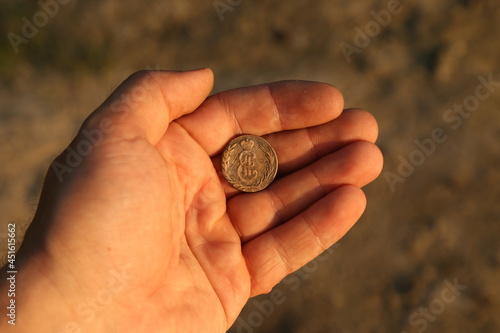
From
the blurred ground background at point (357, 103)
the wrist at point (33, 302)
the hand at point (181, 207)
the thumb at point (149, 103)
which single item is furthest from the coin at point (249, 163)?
the wrist at point (33, 302)

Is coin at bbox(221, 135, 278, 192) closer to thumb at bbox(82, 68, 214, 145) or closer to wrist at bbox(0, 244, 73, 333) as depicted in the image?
thumb at bbox(82, 68, 214, 145)

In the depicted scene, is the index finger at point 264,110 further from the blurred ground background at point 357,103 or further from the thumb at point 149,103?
the blurred ground background at point 357,103

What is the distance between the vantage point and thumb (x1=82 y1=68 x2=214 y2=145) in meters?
2.85

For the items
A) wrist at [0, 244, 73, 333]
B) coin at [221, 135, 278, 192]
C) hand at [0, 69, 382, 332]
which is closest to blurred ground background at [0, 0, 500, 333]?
hand at [0, 69, 382, 332]

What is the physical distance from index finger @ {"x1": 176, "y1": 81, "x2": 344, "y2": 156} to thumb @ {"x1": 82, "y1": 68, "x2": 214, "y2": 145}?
0.70ft

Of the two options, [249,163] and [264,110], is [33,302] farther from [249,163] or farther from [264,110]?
[264,110]

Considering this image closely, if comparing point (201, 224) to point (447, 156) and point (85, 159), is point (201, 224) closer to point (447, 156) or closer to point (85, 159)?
point (85, 159)

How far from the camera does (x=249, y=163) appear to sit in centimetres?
349

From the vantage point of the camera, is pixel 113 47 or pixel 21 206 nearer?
pixel 21 206

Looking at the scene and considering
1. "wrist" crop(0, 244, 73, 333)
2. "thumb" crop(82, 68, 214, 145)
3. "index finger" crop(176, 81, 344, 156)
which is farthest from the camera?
"index finger" crop(176, 81, 344, 156)

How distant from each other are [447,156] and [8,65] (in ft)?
15.0

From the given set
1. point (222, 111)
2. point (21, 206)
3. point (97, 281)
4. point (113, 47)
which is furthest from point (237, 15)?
point (97, 281)

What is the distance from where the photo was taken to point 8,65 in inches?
205

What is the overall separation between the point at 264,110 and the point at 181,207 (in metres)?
0.93
